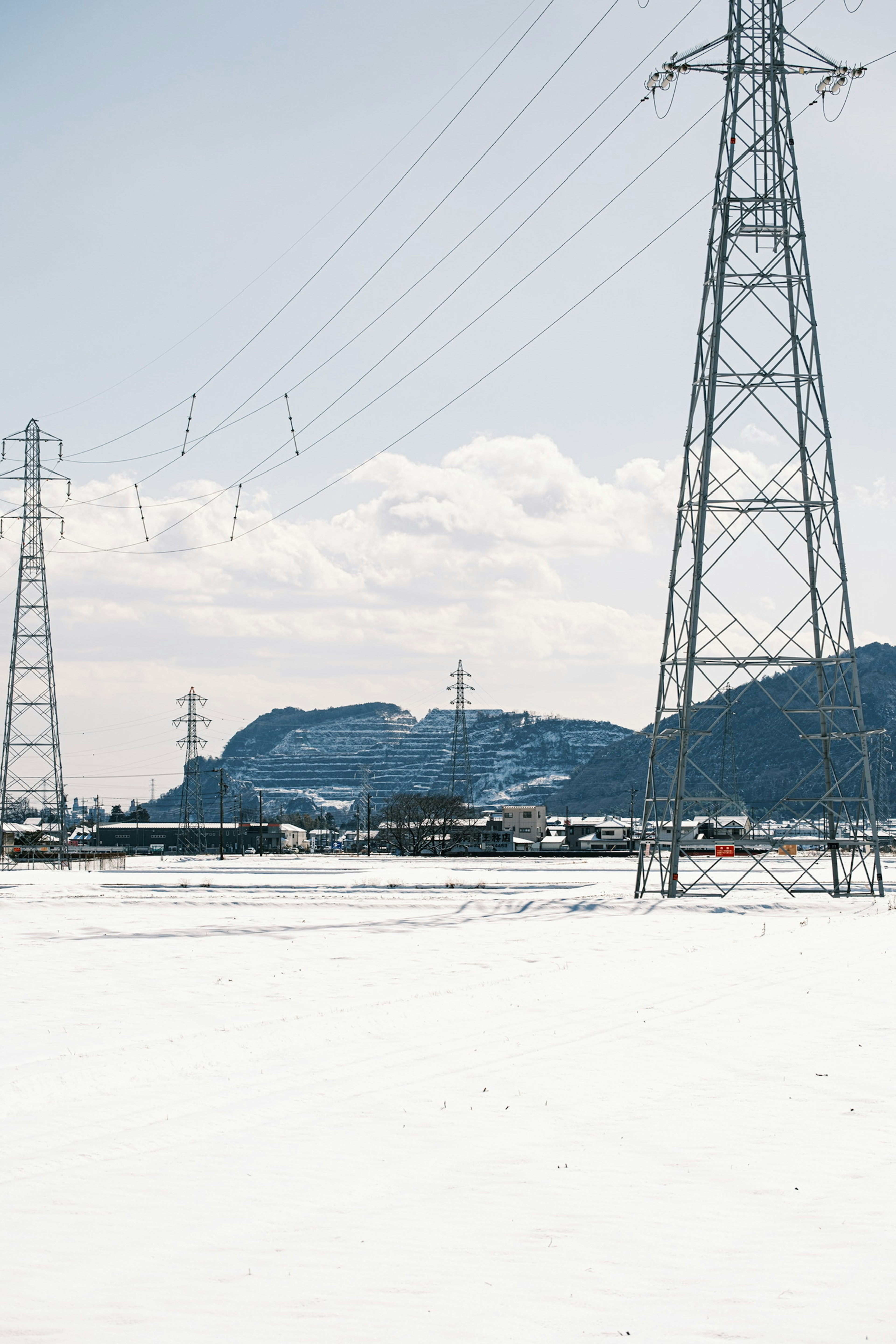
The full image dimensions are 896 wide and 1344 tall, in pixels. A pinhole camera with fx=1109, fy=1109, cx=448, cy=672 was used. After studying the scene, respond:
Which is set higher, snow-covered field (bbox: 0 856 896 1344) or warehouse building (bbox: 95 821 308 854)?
snow-covered field (bbox: 0 856 896 1344)

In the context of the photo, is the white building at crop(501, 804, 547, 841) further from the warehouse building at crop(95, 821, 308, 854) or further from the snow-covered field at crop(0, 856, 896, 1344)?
the snow-covered field at crop(0, 856, 896, 1344)

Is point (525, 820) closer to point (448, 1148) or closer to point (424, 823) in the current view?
point (424, 823)

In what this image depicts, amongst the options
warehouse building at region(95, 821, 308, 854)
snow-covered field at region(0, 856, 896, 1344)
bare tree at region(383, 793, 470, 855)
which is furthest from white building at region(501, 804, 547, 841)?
snow-covered field at region(0, 856, 896, 1344)

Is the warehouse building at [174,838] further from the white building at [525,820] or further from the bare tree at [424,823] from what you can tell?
the bare tree at [424,823]

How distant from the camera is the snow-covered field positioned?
6570 millimetres

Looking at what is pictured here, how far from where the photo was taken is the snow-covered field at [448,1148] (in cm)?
657

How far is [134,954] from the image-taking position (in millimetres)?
22250

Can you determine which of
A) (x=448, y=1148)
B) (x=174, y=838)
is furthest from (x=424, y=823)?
(x=448, y=1148)

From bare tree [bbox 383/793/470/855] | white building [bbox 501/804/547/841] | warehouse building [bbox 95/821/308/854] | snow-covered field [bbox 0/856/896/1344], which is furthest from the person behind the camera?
white building [bbox 501/804/547/841]

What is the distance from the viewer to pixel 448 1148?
9.75 metres

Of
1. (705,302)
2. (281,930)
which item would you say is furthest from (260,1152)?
(705,302)

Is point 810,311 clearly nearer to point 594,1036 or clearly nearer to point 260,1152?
point 594,1036

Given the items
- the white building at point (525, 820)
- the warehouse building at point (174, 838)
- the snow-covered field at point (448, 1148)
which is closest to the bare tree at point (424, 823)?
the warehouse building at point (174, 838)

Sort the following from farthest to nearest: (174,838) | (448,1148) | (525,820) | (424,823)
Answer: (174,838)
(525,820)
(424,823)
(448,1148)
